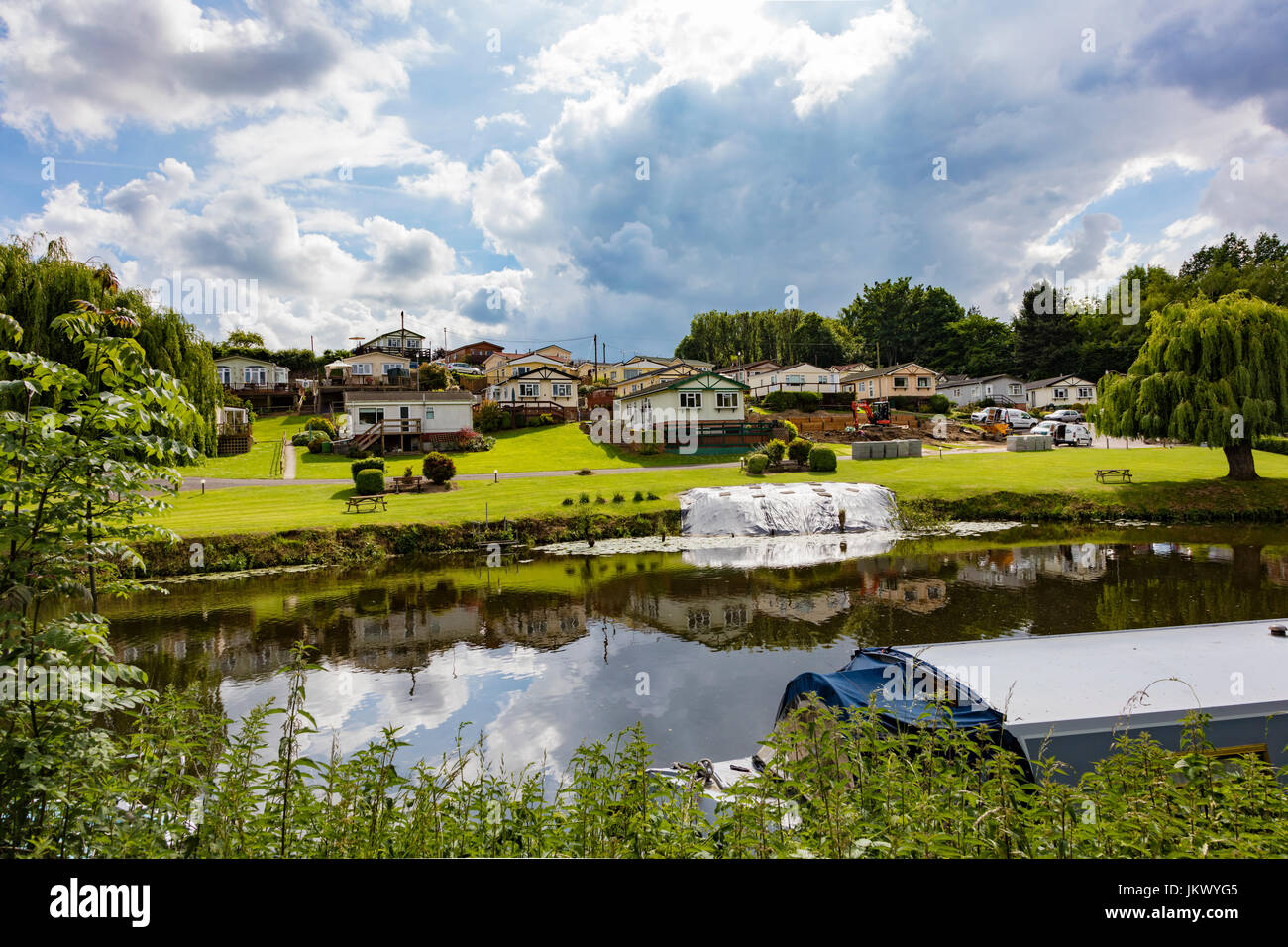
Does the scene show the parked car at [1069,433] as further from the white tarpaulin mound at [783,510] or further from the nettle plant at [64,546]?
the nettle plant at [64,546]

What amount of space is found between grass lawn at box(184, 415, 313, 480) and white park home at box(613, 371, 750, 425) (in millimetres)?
26034

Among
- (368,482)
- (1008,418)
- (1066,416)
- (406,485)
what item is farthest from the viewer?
(1008,418)

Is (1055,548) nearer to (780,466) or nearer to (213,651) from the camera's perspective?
(780,466)

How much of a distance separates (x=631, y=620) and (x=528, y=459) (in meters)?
31.2

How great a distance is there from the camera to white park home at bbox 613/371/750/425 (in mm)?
50438

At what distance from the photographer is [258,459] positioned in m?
44.1

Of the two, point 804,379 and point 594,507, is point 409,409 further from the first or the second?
point 804,379

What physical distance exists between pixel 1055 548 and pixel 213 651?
2642 cm

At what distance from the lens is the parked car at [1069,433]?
4675 centimetres

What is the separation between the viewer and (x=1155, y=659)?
760 centimetres

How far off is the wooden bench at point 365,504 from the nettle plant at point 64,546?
25.2m

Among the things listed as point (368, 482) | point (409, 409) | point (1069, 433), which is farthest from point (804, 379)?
point (368, 482)
